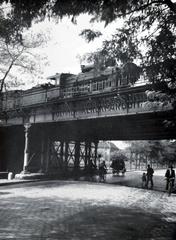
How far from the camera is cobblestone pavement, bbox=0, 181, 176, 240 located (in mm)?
10078

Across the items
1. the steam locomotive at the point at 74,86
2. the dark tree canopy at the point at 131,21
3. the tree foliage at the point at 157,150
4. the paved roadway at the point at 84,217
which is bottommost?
the paved roadway at the point at 84,217

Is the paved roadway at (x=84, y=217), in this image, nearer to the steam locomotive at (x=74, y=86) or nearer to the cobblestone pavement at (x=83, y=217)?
the cobblestone pavement at (x=83, y=217)

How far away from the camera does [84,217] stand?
41.5 ft

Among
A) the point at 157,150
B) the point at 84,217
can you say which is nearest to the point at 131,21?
the point at 84,217

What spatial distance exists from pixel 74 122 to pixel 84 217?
15.2 meters

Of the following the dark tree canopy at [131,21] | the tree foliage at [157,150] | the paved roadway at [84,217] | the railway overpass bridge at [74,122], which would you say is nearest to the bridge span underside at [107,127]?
the railway overpass bridge at [74,122]

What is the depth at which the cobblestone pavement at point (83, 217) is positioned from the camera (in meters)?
10.1

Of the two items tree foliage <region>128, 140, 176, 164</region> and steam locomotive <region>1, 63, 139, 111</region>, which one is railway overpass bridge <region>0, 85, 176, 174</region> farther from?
tree foliage <region>128, 140, 176, 164</region>

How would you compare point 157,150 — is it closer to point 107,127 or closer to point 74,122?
point 107,127

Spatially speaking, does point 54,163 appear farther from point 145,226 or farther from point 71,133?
point 145,226

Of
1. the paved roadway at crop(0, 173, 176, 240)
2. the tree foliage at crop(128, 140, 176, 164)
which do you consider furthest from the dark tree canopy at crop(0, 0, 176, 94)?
the tree foliage at crop(128, 140, 176, 164)

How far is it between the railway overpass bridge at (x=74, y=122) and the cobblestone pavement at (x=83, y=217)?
410 cm

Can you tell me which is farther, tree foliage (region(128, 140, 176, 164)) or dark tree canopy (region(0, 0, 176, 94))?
tree foliage (region(128, 140, 176, 164))

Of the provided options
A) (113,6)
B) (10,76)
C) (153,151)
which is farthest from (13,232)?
(153,151)
